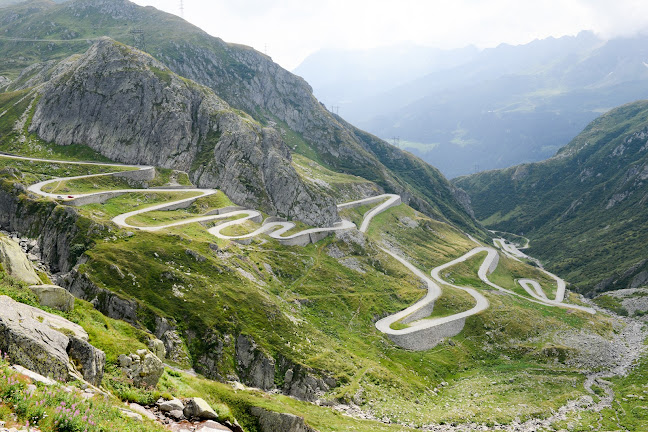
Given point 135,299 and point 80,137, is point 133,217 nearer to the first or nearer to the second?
point 135,299

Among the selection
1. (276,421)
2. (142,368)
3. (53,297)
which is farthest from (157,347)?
(276,421)

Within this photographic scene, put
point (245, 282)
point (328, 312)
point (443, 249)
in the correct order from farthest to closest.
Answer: point (443, 249), point (328, 312), point (245, 282)

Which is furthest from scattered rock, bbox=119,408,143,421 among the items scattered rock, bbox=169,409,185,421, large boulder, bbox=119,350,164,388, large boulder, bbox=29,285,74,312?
large boulder, bbox=29,285,74,312

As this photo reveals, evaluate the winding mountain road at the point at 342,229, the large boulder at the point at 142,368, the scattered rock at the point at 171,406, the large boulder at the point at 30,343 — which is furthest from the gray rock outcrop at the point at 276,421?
the winding mountain road at the point at 342,229

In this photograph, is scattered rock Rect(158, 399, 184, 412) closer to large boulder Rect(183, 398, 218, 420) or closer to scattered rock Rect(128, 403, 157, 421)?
large boulder Rect(183, 398, 218, 420)

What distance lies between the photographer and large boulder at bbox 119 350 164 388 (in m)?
22.0

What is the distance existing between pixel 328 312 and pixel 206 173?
7336 centimetres

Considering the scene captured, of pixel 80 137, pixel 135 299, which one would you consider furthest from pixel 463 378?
pixel 80 137

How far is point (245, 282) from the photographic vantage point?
248 feet

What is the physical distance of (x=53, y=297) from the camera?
24.7m

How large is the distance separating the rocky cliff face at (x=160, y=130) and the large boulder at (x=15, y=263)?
10396 cm

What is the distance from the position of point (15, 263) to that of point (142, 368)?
13.1 m

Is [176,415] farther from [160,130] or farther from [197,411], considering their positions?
[160,130]

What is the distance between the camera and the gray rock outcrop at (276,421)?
29031 millimetres
